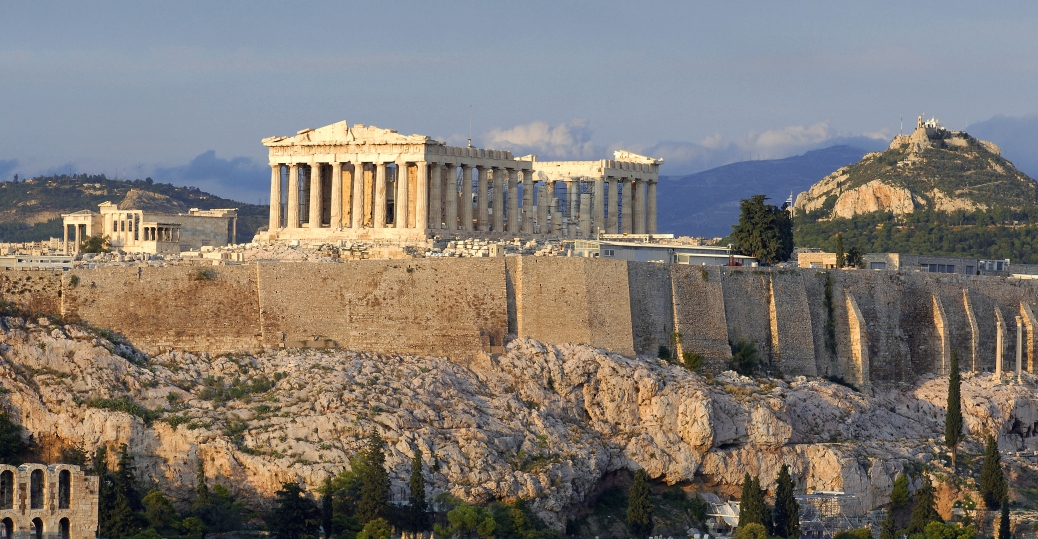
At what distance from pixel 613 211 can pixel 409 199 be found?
1718cm

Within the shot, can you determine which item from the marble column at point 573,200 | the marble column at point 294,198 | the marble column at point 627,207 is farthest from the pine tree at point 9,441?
the marble column at point 627,207

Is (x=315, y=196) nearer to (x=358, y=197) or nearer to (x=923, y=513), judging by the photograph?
(x=358, y=197)

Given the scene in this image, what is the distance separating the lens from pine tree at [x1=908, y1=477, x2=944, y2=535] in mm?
79387

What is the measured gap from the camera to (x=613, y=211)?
108375 mm

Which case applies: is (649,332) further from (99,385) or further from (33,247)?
(33,247)

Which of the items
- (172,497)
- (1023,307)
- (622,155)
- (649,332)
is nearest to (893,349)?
(1023,307)

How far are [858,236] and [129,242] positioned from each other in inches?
2045

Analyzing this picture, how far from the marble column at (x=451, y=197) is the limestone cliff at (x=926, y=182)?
5530 cm

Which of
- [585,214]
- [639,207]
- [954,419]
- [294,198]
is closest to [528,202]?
[585,214]

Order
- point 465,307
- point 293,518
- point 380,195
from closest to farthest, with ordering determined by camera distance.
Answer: point 293,518 < point 465,307 < point 380,195

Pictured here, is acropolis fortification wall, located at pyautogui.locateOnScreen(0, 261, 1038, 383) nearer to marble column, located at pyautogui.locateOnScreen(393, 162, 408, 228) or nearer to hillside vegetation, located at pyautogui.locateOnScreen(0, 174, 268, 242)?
marble column, located at pyautogui.locateOnScreen(393, 162, 408, 228)

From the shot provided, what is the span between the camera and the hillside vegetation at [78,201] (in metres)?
141

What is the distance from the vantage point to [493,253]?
8606 centimetres

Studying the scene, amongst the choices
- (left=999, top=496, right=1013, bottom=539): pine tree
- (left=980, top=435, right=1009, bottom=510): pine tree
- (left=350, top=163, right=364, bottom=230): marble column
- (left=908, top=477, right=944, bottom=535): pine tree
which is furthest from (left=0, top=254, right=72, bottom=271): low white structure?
(left=999, top=496, right=1013, bottom=539): pine tree
